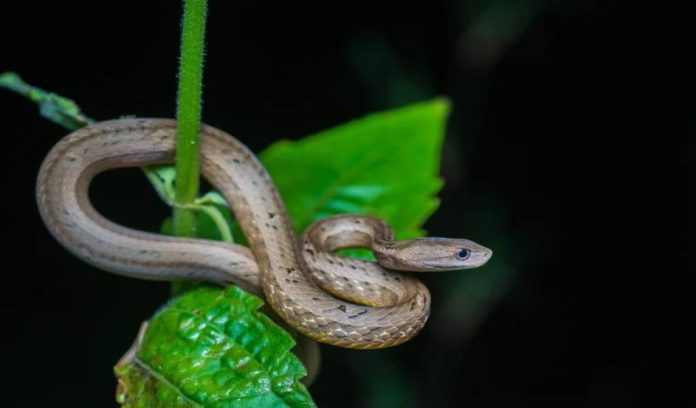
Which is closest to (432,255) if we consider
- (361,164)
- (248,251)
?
(248,251)

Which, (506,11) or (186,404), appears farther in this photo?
(506,11)

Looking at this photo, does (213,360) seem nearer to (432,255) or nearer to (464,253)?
(432,255)

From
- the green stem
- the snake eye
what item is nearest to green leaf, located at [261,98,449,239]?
the snake eye

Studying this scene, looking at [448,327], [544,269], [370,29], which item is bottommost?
[448,327]

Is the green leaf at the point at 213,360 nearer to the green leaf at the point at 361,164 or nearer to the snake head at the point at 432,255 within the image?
the snake head at the point at 432,255

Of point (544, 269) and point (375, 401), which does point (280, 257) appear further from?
point (544, 269)

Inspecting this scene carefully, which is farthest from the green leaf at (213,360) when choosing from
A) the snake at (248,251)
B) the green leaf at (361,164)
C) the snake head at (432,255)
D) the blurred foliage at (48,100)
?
the green leaf at (361,164)

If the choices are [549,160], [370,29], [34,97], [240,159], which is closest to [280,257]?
[240,159]
